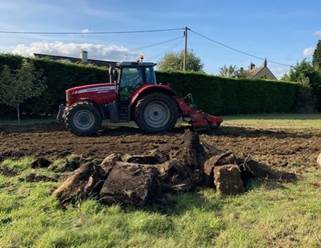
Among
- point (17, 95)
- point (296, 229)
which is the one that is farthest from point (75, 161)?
point (17, 95)

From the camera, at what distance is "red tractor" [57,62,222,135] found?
1370 centimetres

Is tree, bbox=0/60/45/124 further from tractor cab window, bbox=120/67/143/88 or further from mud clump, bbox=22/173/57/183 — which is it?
mud clump, bbox=22/173/57/183

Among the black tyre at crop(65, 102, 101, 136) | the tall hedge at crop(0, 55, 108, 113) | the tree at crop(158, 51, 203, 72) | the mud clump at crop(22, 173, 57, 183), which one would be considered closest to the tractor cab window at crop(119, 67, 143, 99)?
the black tyre at crop(65, 102, 101, 136)

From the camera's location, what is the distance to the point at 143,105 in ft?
45.0

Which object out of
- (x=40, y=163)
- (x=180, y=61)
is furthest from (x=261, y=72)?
(x=40, y=163)

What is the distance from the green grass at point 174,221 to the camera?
4.92m

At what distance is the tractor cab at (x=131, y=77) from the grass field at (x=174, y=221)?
25.3 feet

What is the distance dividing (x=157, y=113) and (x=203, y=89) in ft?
40.8

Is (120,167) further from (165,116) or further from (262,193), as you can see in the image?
(165,116)

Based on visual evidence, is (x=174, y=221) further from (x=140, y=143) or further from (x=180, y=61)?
(x=180, y=61)

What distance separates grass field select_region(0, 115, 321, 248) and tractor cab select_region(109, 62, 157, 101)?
25.3 ft

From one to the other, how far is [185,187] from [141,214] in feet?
3.79

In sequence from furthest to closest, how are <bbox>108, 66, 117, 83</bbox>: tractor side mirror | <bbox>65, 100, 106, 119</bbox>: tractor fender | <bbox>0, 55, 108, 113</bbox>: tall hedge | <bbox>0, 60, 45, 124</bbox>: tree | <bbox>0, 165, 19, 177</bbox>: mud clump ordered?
<bbox>0, 55, 108, 113</bbox>: tall hedge
<bbox>0, 60, 45, 124</bbox>: tree
<bbox>108, 66, 117, 83</bbox>: tractor side mirror
<bbox>65, 100, 106, 119</bbox>: tractor fender
<bbox>0, 165, 19, 177</bbox>: mud clump

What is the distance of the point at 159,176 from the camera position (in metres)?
6.57
